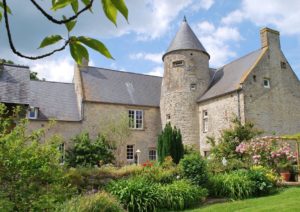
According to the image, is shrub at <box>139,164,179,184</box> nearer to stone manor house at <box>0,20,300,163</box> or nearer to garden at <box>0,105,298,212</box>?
garden at <box>0,105,298,212</box>

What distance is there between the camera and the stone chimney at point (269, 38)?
78.5 feet

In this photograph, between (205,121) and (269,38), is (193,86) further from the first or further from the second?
(269,38)

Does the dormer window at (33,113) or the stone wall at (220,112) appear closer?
the stone wall at (220,112)

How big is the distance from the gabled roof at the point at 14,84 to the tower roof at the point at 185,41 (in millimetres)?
10956

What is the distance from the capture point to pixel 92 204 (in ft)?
29.4

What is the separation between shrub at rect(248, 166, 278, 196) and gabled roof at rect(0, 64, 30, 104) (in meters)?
13.5

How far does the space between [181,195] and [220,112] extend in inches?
501

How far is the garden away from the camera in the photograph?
226 inches

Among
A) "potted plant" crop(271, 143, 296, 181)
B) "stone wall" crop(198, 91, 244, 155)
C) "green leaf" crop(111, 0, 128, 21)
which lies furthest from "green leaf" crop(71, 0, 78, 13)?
"stone wall" crop(198, 91, 244, 155)

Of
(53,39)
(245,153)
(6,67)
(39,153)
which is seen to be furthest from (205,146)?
(53,39)

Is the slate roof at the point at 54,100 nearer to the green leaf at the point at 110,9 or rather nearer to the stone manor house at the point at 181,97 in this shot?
the stone manor house at the point at 181,97

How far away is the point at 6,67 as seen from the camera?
2228cm

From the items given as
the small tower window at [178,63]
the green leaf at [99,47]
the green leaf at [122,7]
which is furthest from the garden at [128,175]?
the small tower window at [178,63]

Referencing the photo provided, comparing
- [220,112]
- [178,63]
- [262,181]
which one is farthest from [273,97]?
[262,181]
